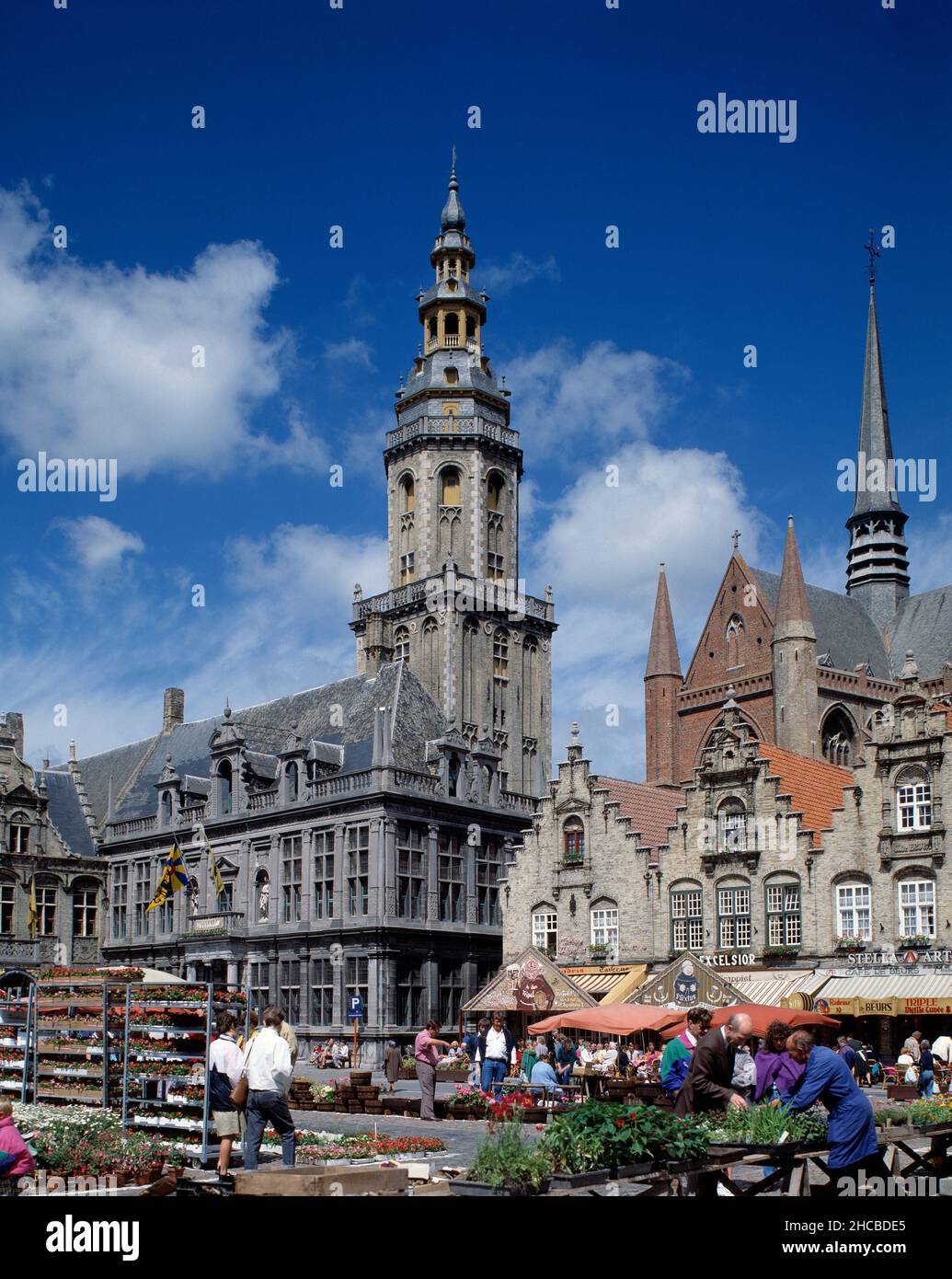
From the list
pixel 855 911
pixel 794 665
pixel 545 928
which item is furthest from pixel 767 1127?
pixel 794 665

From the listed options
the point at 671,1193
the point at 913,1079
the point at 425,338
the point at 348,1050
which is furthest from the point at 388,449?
the point at 671,1193

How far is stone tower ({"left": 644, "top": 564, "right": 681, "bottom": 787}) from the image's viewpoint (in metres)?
78.3

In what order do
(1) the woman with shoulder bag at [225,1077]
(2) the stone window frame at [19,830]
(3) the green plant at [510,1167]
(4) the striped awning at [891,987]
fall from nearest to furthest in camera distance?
1. (3) the green plant at [510,1167]
2. (1) the woman with shoulder bag at [225,1077]
3. (4) the striped awning at [891,987]
4. (2) the stone window frame at [19,830]

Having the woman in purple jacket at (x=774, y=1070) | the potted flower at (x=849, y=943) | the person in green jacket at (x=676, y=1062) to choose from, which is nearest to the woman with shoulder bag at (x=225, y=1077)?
the person in green jacket at (x=676, y=1062)

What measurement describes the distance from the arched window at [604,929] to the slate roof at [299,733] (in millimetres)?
10382

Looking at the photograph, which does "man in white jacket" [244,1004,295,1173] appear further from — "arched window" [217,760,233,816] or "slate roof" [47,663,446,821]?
"arched window" [217,760,233,816]

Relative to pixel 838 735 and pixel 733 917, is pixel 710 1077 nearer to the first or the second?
pixel 733 917

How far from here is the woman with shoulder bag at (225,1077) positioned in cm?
1800

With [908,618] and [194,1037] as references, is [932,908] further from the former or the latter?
[908,618]

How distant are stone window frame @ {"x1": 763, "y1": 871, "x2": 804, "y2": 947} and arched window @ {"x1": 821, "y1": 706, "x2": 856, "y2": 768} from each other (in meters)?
32.8

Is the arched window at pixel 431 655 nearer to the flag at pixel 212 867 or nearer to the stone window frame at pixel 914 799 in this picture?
the flag at pixel 212 867

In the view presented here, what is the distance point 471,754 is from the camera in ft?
185
